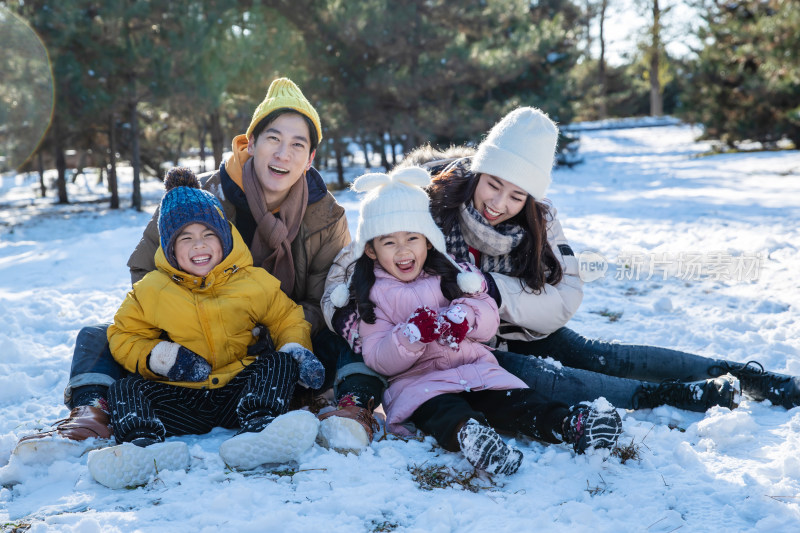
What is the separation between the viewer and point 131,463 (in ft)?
6.66

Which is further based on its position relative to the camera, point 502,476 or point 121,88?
point 121,88

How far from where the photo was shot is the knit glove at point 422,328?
95.0 inches

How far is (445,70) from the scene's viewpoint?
42.3 ft

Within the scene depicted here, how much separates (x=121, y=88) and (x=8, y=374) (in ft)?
31.1

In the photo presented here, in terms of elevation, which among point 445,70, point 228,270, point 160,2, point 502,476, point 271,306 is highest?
point 160,2

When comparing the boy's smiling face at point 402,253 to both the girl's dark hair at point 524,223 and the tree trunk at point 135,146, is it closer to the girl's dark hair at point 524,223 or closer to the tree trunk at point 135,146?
the girl's dark hair at point 524,223

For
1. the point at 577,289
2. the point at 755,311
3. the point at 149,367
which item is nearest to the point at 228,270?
the point at 149,367

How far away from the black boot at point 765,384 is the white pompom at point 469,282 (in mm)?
1208

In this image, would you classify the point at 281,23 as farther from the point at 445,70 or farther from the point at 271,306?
the point at 271,306

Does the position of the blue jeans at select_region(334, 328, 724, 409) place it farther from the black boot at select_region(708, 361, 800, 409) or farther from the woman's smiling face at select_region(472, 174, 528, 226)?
the woman's smiling face at select_region(472, 174, 528, 226)

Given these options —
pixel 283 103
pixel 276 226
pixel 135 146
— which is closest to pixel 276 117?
pixel 283 103

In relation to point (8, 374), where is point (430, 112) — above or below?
above

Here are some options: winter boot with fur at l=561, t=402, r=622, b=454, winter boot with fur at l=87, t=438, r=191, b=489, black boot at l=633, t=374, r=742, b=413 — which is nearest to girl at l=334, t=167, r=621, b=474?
winter boot with fur at l=561, t=402, r=622, b=454

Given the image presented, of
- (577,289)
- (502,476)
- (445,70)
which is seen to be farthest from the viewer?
(445,70)
